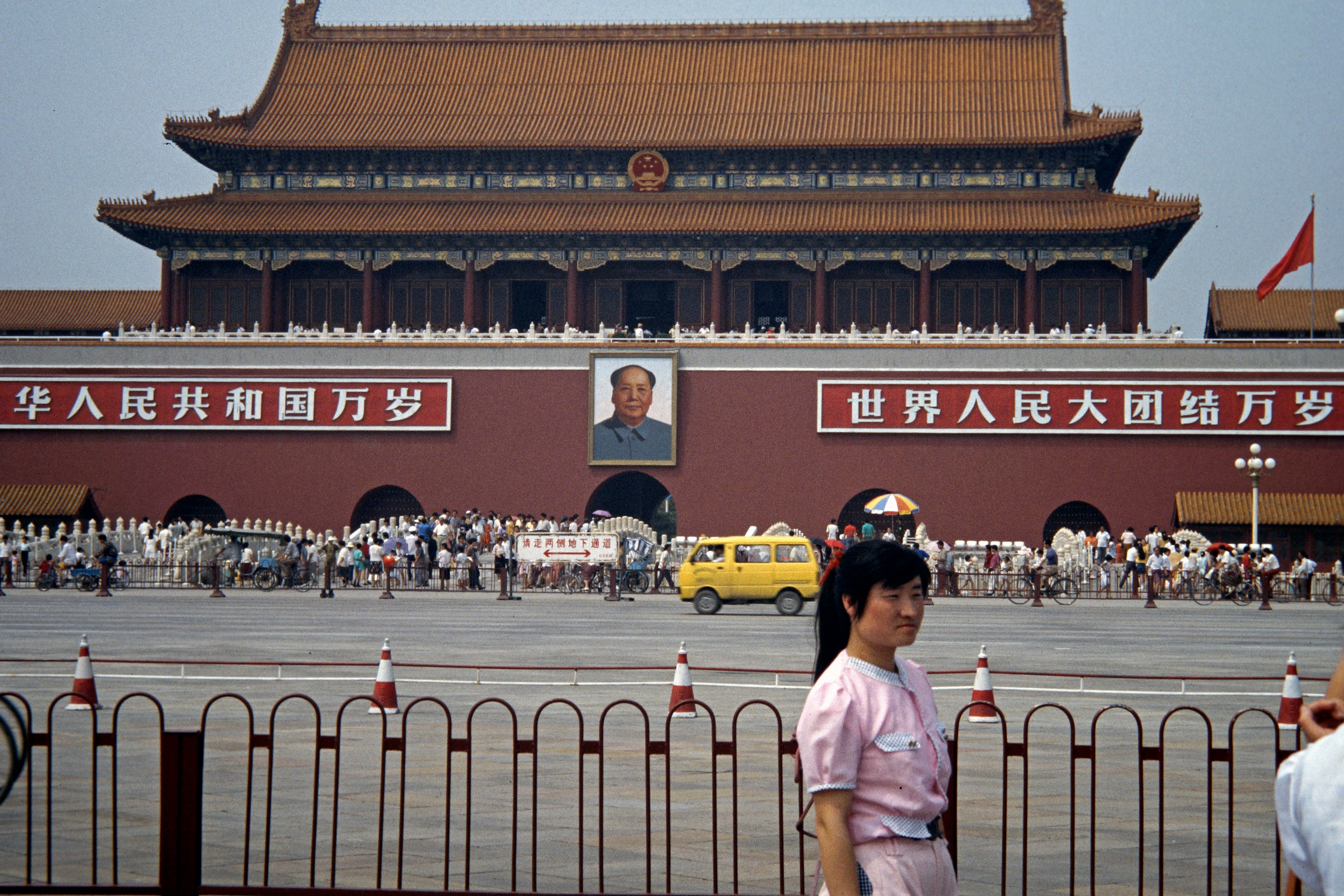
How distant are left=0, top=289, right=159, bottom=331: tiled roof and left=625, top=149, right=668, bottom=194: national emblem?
548 inches

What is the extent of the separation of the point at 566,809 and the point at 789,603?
15.4 m

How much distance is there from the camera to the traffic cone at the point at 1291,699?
10375mm

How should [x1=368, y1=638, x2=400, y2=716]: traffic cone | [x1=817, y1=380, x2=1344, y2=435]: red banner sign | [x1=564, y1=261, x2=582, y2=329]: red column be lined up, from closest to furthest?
1. [x1=368, y1=638, x2=400, y2=716]: traffic cone
2. [x1=817, y1=380, x2=1344, y2=435]: red banner sign
3. [x1=564, y1=261, x2=582, y2=329]: red column

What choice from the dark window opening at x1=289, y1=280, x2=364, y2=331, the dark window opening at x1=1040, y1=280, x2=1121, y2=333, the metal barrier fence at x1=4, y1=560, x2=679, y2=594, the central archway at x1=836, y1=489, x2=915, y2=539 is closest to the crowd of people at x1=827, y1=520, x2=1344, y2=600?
the central archway at x1=836, y1=489, x2=915, y2=539

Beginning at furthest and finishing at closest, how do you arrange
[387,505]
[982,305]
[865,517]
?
[982,305] < [387,505] < [865,517]

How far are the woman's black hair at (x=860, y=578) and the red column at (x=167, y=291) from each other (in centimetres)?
3625

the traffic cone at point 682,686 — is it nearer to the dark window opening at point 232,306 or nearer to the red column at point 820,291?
the red column at point 820,291

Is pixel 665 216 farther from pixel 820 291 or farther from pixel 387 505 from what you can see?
pixel 387 505

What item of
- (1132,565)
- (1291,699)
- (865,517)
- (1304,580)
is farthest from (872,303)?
(1291,699)

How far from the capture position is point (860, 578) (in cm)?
411

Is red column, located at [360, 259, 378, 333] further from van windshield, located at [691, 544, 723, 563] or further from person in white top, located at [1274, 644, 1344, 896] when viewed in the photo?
person in white top, located at [1274, 644, 1344, 896]

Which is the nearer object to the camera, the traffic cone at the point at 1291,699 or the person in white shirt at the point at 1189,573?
the traffic cone at the point at 1291,699

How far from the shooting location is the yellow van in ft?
76.4

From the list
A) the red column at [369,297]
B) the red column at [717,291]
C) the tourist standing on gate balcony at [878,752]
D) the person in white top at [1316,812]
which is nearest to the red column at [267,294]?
the red column at [369,297]
